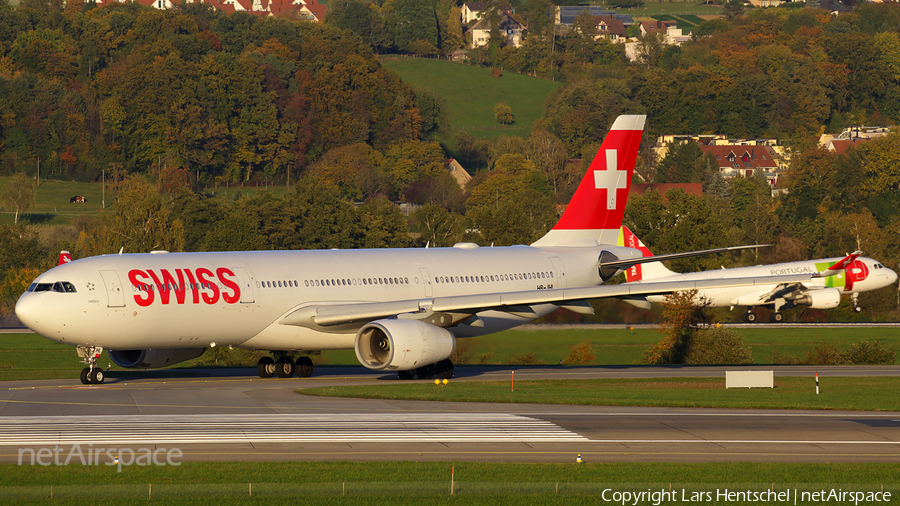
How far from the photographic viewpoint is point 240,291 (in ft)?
135

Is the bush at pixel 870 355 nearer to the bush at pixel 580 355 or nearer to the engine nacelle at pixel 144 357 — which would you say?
the bush at pixel 580 355

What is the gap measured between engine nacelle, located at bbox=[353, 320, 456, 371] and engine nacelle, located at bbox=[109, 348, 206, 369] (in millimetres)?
7225

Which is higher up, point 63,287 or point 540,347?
point 63,287

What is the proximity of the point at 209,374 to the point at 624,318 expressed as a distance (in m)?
30.9

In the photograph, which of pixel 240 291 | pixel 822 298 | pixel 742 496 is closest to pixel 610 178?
pixel 240 291

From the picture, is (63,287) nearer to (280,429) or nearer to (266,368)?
(266,368)

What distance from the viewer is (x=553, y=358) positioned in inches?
2408

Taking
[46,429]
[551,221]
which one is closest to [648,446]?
[46,429]

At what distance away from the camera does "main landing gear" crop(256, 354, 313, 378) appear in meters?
45.6

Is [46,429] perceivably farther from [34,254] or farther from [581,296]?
[34,254]

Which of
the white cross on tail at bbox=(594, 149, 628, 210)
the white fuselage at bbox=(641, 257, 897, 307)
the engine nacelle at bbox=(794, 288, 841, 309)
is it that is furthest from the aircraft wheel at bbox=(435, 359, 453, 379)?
the engine nacelle at bbox=(794, 288, 841, 309)

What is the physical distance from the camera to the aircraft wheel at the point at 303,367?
45.7 m

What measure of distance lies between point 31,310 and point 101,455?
1553cm

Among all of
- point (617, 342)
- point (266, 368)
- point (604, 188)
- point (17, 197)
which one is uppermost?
point (604, 188)
